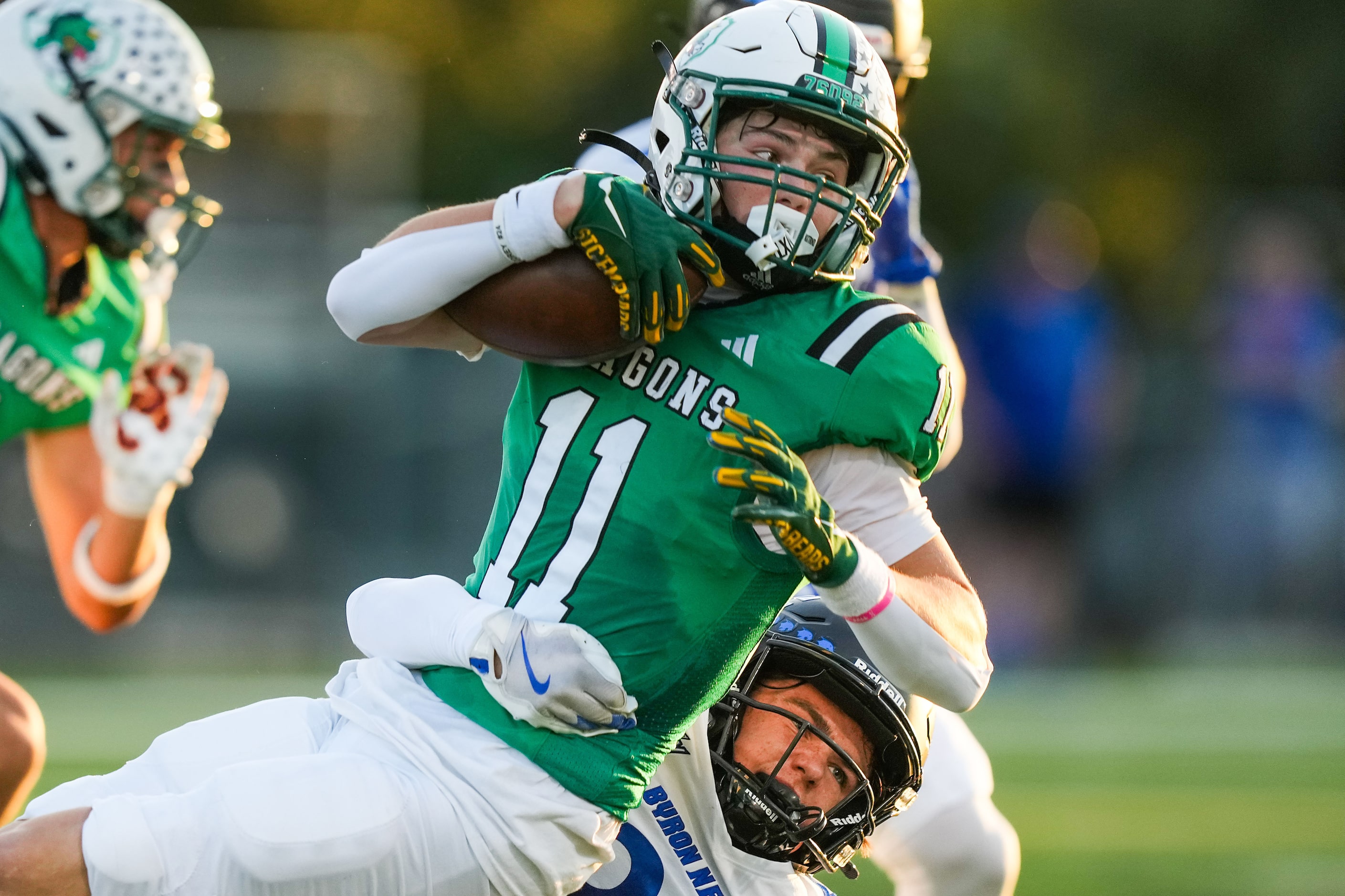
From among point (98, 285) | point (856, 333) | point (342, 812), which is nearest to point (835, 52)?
point (856, 333)

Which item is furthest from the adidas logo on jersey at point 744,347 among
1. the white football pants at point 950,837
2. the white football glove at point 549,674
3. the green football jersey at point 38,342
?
the green football jersey at point 38,342

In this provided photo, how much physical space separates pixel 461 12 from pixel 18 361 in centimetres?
904

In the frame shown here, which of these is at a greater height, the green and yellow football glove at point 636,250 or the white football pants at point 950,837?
the green and yellow football glove at point 636,250

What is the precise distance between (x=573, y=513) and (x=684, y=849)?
808 mm

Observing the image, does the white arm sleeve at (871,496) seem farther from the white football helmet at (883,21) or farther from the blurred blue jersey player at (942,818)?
the white football helmet at (883,21)

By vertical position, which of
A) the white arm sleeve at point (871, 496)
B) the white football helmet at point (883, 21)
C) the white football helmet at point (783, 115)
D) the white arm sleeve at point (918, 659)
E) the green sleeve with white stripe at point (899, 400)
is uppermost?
the white football helmet at point (883, 21)

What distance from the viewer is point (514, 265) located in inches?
102

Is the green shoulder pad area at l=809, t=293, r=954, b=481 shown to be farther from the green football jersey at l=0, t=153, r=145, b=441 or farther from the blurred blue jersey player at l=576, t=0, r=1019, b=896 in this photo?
the green football jersey at l=0, t=153, r=145, b=441

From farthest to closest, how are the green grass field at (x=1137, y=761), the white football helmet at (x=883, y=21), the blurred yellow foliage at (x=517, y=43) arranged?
the blurred yellow foliage at (x=517, y=43) → the green grass field at (x=1137, y=761) → the white football helmet at (x=883, y=21)

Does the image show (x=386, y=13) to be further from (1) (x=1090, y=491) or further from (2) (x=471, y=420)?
(1) (x=1090, y=491)

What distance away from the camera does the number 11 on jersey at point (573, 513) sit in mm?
2650

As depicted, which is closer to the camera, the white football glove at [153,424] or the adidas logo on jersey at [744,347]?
the adidas logo on jersey at [744,347]

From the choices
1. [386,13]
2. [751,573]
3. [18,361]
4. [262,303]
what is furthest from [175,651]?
[751,573]

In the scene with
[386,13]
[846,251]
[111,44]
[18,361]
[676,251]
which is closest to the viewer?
[676,251]
